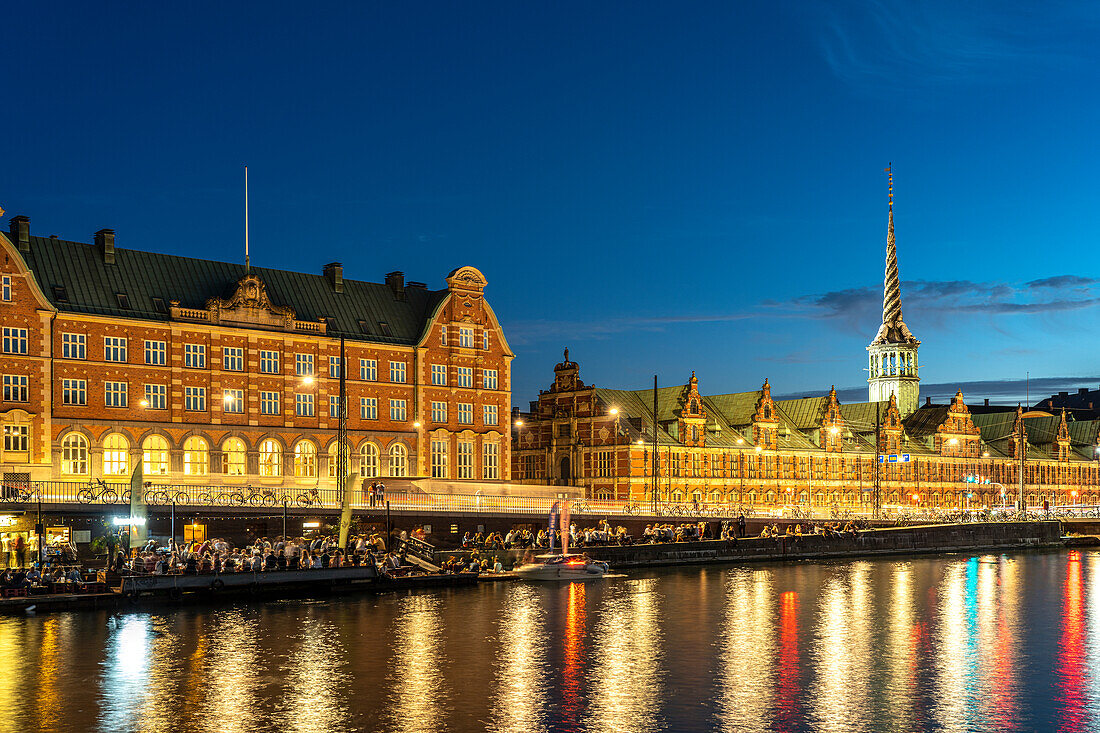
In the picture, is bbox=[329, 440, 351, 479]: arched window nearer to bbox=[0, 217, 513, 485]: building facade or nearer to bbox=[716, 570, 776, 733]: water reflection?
bbox=[0, 217, 513, 485]: building facade

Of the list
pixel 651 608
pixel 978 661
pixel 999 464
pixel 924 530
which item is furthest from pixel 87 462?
pixel 999 464

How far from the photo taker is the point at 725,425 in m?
133

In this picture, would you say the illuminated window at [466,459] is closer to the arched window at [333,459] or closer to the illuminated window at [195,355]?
the arched window at [333,459]

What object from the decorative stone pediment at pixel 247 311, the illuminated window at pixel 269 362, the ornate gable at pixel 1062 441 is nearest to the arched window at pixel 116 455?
the decorative stone pediment at pixel 247 311

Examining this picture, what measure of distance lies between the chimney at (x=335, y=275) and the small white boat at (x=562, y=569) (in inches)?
1375

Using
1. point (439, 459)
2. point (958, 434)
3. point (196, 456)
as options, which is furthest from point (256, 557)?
point (958, 434)

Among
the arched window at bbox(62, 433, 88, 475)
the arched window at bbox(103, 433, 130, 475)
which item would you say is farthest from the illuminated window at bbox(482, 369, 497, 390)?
the arched window at bbox(62, 433, 88, 475)

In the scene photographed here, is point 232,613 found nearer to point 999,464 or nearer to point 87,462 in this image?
point 87,462

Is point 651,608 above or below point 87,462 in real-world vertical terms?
below

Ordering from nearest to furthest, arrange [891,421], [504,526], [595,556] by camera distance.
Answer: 1. [595,556]
2. [504,526]
3. [891,421]

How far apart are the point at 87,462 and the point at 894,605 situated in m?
50.8

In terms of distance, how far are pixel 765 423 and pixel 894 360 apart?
198 ft

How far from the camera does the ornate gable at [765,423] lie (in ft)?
430

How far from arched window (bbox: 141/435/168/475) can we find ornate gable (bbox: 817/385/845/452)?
77662 mm
